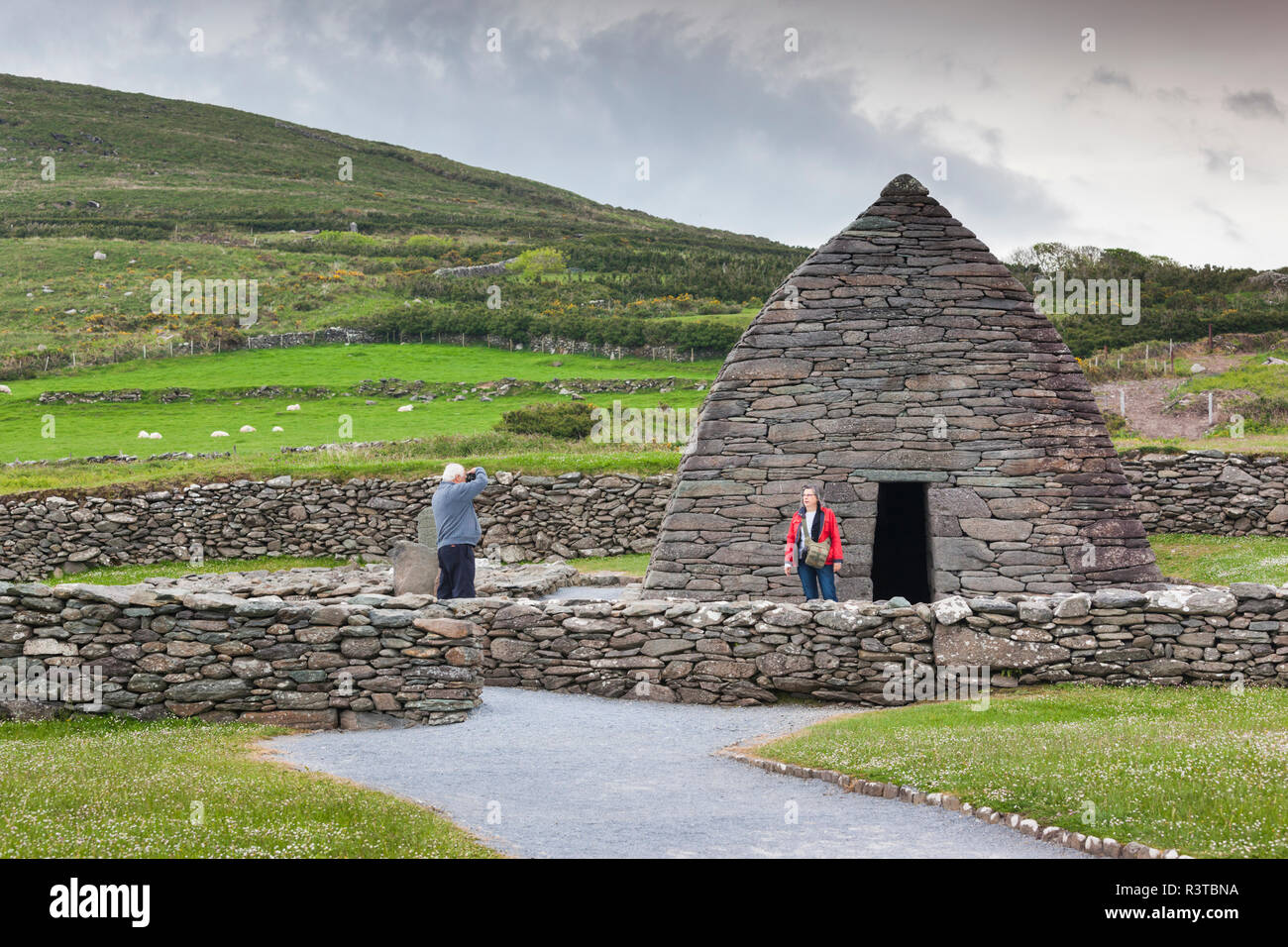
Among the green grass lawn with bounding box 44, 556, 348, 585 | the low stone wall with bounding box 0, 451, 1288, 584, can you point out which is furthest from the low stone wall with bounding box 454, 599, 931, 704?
the low stone wall with bounding box 0, 451, 1288, 584

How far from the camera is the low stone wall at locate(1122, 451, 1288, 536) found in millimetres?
24281

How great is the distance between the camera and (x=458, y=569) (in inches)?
584

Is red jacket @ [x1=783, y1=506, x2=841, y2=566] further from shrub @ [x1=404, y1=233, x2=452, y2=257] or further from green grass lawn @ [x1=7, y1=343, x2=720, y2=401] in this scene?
shrub @ [x1=404, y1=233, x2=452, y2=257]

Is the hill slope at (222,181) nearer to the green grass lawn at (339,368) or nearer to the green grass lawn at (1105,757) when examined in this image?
the green grass lawn at (339,368)

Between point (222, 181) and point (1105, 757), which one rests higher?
point (222, 181)

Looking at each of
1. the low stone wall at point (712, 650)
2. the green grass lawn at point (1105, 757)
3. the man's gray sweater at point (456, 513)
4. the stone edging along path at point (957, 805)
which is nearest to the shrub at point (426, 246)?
the man's gray sweater at point (456, 513)

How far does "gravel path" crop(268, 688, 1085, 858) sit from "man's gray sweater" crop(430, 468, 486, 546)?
3.32 m

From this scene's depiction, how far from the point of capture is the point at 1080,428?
50.0 feet

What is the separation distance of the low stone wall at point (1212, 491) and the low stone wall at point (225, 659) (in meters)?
18.7

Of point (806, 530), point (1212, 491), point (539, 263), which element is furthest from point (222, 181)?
point (806, 530)

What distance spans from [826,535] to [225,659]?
23.8 feet

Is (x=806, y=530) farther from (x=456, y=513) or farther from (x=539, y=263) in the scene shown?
(x=539, y=263)
